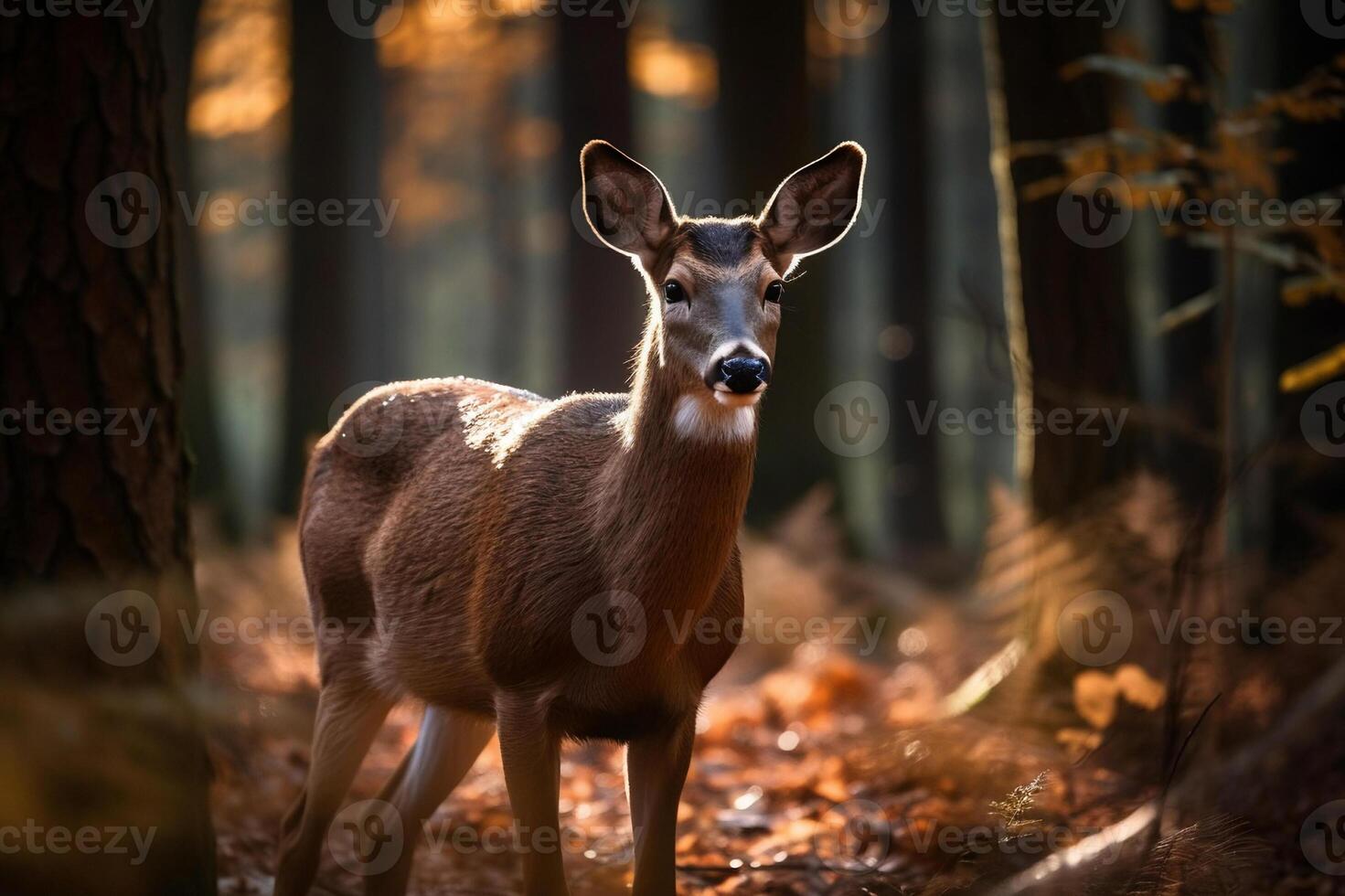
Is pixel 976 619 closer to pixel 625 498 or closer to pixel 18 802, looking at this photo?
pixel 625 498

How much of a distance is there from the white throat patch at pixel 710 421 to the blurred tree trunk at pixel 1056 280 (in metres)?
3.67

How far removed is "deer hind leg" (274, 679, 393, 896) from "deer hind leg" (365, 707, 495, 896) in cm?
26

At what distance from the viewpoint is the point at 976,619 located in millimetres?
11156

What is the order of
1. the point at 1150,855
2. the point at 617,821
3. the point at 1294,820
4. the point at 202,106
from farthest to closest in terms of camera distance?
1. the point at 202,106
2. the point at 617,821
3. the point at 1294,820
4. the point at 1150,855

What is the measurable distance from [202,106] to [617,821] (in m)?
16.9

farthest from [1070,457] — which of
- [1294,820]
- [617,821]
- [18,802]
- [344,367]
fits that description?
[344,367]
